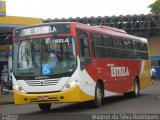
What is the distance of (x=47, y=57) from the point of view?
1675cm

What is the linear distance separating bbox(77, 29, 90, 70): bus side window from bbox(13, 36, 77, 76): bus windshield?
0.45 metres

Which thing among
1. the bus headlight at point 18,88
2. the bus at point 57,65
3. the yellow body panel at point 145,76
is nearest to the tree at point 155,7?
the yellow body panel at point 145,76

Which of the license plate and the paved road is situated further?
the license plate

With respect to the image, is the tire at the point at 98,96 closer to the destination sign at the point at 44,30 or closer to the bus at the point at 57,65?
the bus at the point at 57,65

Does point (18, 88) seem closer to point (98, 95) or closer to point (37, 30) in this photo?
point (37, 30)

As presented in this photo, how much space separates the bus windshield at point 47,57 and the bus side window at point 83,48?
0.45m

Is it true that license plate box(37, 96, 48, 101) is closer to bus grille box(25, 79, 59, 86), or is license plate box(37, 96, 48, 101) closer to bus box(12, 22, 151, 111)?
bus box(12, 22, 151, 111)

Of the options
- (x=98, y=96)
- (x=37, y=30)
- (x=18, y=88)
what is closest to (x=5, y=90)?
(x=98, y=96)

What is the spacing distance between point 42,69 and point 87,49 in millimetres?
1996

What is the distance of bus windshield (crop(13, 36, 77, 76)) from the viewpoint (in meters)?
16.6

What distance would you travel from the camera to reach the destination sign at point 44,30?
1691cm

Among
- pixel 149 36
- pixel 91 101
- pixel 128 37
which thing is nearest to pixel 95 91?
Result: pixel 91 101

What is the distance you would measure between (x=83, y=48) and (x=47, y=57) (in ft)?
4.51

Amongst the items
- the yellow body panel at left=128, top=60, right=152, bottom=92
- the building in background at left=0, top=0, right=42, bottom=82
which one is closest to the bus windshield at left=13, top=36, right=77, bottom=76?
the yellow body panel at left=128, top=60, right=152, bottom=92
